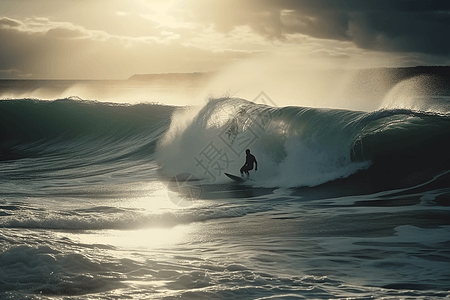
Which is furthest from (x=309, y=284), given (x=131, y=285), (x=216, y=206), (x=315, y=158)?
(x=315, y=158)

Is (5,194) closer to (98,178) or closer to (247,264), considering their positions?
(98,178)

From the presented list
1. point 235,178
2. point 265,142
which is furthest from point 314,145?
point 235,178

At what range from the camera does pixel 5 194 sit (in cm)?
932

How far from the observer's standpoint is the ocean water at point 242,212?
435 centimetres

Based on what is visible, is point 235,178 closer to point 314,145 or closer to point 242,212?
point 314,145

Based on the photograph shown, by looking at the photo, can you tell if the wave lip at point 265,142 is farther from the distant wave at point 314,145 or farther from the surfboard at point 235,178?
the surfboard at point 235,178

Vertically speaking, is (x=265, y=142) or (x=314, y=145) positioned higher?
(x=265, y=142)

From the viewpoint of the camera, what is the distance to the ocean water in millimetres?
4352

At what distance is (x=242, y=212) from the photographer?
7820 millimetres

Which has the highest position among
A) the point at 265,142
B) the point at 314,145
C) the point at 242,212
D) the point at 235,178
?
the point at 265,142

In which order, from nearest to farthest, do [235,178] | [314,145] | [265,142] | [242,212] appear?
[242,212], [235,178], [314,145], [265,142]

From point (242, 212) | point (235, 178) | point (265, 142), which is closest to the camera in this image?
point (242, 212)

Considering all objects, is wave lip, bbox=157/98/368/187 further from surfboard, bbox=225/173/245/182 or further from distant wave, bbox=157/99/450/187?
surfboard, bbox=225/173/245/182

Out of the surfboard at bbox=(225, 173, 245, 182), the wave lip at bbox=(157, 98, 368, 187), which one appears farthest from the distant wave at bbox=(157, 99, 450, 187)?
the surfboard at bbox=(225, 173, 245, 182)
